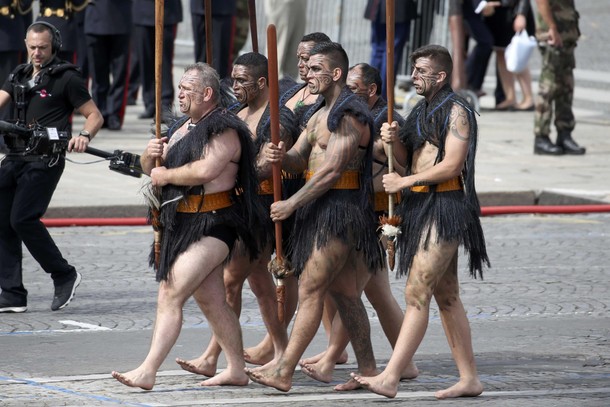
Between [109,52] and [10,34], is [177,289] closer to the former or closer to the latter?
[10,34]

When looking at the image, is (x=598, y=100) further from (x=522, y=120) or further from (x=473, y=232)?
(x=473, y=232)

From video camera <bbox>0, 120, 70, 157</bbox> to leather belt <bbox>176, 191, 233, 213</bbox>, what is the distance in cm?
221

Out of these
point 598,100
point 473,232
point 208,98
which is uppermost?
point 208,98

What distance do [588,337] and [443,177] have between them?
88.6 inches

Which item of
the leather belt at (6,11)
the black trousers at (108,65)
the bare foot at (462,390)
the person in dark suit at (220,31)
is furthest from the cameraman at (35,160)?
the person in dark suit at (220,31)

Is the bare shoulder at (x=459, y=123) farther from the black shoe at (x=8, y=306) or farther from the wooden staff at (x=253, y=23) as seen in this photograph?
the black shoe at (x=8, y=306)

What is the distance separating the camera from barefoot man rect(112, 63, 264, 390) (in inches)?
340

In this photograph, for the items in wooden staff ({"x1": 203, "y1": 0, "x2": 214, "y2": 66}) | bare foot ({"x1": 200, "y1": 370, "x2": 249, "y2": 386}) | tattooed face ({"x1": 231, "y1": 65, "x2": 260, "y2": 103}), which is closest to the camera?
bare foot ({"x1": 200, "y1": 370, "x2": 249, "y2": 386})

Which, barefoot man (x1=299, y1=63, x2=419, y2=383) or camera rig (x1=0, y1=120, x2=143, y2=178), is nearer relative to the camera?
barefoot man (x1=299, y1=63, x2=419, y2=383)

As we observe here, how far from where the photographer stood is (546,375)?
9.23 metres

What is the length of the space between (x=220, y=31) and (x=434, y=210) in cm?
1106

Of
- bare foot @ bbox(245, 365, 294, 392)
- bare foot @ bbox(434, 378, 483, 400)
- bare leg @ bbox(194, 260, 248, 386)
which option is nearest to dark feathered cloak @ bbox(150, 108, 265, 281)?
bare leg @ bbox(194, 260, 248, 386)

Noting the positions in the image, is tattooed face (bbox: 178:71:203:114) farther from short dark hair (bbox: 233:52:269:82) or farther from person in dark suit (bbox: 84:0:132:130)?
person in dark suit (bbox: 84:0:132:130)

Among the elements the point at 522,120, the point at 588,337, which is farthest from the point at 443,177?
the point at 522,120
